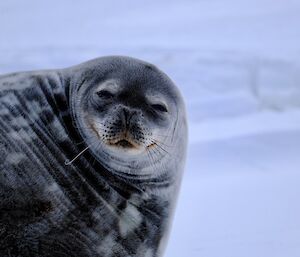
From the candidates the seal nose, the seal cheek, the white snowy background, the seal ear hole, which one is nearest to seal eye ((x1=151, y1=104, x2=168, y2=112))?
the seal ear hole

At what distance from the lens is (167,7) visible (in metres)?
6.74

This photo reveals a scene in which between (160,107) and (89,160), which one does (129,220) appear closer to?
(89,160)

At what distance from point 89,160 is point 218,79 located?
2591 mm

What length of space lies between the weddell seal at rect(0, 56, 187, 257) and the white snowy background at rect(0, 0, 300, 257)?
1.78ft

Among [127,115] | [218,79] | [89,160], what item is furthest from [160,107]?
[218,79]

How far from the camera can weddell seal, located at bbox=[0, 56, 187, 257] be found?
9.21ft

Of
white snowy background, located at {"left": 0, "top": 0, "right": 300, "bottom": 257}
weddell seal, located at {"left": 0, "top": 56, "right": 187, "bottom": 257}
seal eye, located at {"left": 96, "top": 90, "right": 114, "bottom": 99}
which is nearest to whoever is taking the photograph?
weddell seal, located at {"left": 0, "top": 56, "right": 187, "bottom": 257}

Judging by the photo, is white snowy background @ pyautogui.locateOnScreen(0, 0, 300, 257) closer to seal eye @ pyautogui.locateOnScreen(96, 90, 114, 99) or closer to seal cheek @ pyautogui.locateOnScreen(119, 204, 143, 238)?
seal cheek @ pyautogui.locateOnScreen(119, 204, 143, 238)

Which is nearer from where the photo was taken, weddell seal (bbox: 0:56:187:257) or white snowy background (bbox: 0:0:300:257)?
weddell seal (bbox: 0:56:187:257)

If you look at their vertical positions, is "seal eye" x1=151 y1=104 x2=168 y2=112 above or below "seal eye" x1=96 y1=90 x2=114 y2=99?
below

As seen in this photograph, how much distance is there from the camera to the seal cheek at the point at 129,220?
2.94 metres

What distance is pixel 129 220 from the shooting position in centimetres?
297

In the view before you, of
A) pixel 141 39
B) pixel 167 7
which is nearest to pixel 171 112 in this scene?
pixel 141 39

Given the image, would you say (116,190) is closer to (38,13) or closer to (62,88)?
(62,88)
